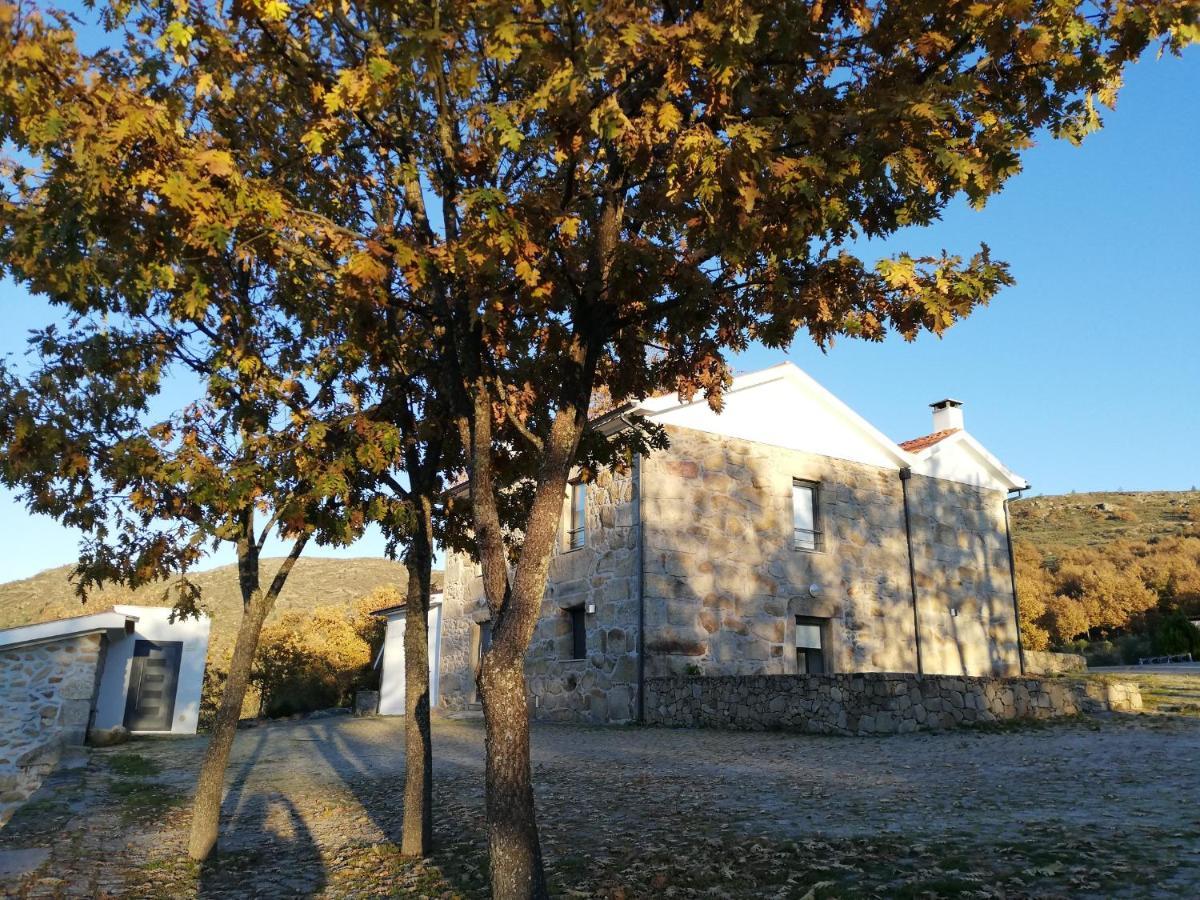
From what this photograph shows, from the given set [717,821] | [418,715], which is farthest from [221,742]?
[717,821]

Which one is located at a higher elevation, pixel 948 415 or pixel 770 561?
pixel 948 415

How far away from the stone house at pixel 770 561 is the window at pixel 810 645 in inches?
1.1

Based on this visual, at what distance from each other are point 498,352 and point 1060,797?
580 cm

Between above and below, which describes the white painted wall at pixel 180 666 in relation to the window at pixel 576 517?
below

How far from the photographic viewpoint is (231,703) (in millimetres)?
7535

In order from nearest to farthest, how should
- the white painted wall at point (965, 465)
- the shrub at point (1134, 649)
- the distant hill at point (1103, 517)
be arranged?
the white painted wall at point (965, 465)
the shrub at point (1134, 649)
the distant hill at point (1103, 517)

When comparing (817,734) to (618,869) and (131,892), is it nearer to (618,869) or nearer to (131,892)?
(618,869)

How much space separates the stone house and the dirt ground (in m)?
3.88

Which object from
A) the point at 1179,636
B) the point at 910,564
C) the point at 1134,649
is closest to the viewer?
the point at 910,564

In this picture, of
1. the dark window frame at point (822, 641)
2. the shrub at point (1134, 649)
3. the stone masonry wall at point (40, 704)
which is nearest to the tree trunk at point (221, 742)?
Result: the stone masonry wall at point (40, 704)

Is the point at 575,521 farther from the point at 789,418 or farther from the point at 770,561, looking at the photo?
the point at 789,418

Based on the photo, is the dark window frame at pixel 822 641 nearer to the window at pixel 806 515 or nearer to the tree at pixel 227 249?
the window at pixel 806 515

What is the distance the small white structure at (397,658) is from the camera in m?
23.2

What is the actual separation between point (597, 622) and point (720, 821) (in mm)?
9786
